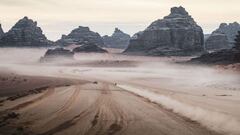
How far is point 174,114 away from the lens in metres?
24.6

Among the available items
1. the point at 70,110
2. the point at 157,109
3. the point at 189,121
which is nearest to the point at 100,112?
the point at 70,110

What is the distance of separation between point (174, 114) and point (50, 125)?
7690mm

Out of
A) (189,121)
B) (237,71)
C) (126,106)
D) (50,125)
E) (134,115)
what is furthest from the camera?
(237,71)

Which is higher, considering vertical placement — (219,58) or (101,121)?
(101,121)

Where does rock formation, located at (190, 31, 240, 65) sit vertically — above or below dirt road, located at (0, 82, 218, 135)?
below

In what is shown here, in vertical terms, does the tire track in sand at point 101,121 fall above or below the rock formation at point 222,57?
above

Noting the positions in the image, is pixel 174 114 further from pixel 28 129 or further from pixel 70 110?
pixel 28 129

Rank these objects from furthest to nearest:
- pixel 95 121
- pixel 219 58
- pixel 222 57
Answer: pixel 219 58 → pixel 222 57 → pixel 95 121

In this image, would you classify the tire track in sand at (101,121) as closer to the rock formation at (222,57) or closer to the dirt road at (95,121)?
the dirt road at (95,121)

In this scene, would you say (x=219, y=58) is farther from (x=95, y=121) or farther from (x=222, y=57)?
(x=95, y=121)

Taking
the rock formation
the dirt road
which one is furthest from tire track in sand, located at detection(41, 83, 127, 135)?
the rock formation

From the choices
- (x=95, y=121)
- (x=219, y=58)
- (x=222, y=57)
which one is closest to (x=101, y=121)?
(x=95, y=121)

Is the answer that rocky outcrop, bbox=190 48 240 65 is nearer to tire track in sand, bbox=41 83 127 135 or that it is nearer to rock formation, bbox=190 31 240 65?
rock formation, bbox=190 31 240 65

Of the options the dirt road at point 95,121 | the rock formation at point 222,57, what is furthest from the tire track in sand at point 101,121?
the rock formation at point 222,57
